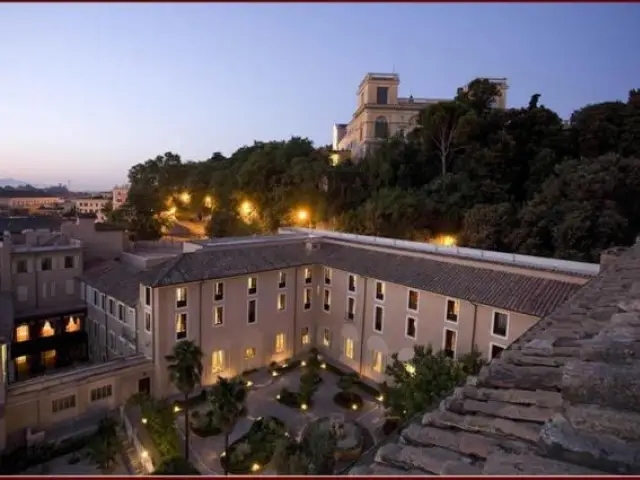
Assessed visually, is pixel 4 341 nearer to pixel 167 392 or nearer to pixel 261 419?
pixel 167 392

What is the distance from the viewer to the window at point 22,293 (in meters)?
29.0

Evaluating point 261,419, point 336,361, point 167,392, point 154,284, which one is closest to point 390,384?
point 336,361

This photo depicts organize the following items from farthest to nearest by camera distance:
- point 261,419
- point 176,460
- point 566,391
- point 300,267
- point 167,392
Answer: point 300,267
point 167,392
point 261,419
point 176,460
point 566,391

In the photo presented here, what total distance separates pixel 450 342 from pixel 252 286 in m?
12.3

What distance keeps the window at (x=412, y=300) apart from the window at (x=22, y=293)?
25.4 meters

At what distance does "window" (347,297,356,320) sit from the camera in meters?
27.8

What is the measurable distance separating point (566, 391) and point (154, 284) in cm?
2250

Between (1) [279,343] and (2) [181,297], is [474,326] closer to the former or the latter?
(1) [279,343]

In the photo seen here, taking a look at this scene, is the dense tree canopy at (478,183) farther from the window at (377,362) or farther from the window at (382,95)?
the window at (377,362)

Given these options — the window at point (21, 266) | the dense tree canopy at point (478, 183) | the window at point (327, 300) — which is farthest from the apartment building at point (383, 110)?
the window at point (21, 266)

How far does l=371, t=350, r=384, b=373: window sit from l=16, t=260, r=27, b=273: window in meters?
23.9

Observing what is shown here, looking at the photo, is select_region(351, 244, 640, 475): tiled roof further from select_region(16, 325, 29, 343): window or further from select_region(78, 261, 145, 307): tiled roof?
select_region(16, 325, 29, 343): window

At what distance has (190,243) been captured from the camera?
1101 inches

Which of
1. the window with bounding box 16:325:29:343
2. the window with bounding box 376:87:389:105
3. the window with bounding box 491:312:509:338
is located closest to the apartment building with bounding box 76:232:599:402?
the window with bounding box 491:312:509:338
